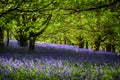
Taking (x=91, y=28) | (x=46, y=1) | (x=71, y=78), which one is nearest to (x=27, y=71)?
(x=71, y=78)

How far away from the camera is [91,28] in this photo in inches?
894

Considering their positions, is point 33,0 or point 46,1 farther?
point 46,1

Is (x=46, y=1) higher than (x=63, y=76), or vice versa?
(x=46, y=1)

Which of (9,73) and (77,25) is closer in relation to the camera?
(9,73)

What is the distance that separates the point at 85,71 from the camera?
38.4ft

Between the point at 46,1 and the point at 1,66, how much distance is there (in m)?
3.49

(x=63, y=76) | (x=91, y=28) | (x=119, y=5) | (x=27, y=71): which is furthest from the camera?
(x=91, y=28)

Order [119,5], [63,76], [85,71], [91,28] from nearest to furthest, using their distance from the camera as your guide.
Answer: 1. [119,5]
2. [63,76]
3. [85,71]
4. [91,28]

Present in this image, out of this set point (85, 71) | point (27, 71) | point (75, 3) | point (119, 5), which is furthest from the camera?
point (85, 71)

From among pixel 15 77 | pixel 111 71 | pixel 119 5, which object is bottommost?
pixel 111 71

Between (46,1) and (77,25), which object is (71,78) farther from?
(77,25)

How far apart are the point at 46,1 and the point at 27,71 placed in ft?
9.54

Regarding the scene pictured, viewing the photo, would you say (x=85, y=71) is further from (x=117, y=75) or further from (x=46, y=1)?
(x=46, y=1)

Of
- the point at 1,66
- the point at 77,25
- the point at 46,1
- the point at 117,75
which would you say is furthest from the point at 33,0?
the point at 77,25
